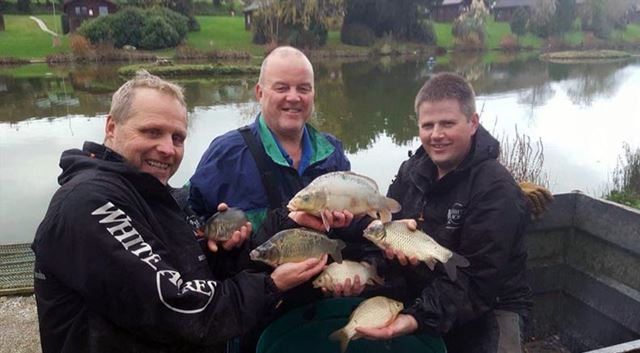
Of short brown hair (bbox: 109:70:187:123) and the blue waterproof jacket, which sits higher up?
short brown hair (bbox: 109:70:187:123)

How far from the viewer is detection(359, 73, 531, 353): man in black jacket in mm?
2758

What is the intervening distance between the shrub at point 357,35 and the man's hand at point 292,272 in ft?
171

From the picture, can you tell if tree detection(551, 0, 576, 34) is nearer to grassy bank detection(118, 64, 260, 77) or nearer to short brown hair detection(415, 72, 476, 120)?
grassy bank detection(118, 64, 260, 77)

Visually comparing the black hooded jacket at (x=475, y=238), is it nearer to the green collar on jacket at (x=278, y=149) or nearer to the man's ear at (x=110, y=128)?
the green collar on jacket at (x=278, y=149)

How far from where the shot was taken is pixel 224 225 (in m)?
2.74

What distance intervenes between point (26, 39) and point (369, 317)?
53146mm

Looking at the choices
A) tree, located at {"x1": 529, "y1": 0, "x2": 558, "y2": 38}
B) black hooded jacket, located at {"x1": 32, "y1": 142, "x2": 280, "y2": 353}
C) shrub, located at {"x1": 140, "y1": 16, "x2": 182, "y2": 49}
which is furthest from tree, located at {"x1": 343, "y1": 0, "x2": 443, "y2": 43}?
black hooded jacket, located at {"x1": 32, "y1": 142, "x2": 280, "y2": 353}

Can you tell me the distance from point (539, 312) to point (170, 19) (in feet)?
163

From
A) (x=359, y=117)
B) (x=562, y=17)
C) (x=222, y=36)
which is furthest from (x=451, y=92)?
(x=562, y=17)

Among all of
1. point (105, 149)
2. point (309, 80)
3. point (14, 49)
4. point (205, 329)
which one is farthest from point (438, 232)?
point (14, 49)

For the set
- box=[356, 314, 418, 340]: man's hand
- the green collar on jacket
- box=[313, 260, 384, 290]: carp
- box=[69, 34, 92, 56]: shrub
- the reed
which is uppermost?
box=[69, 34, 92, 56]: shrub

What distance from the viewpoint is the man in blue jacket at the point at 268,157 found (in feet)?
10.7

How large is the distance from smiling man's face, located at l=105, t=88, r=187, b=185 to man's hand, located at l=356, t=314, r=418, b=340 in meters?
1.24

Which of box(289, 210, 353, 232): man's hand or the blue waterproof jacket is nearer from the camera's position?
box(289, 210, 353, 232): man's hand
